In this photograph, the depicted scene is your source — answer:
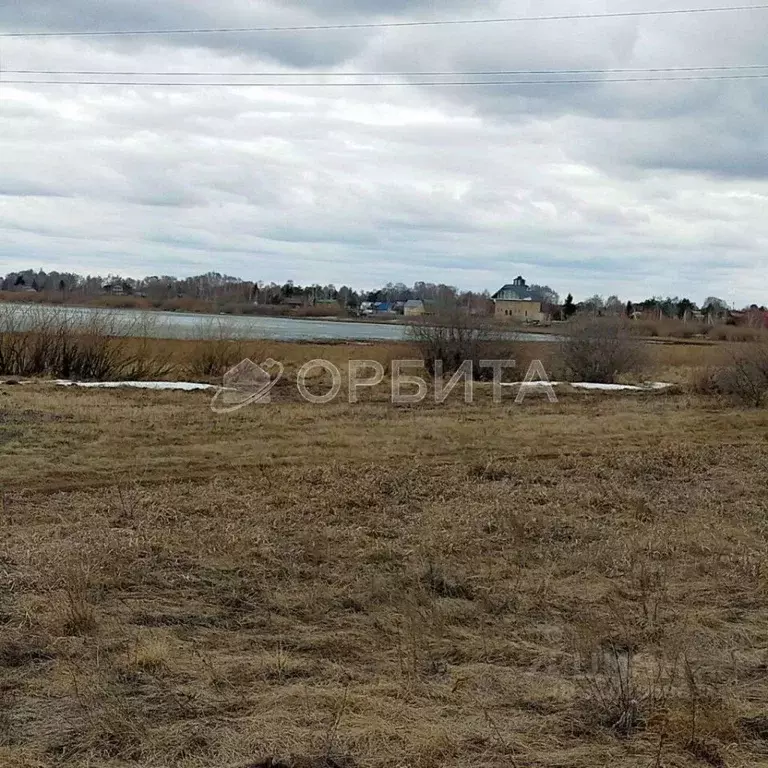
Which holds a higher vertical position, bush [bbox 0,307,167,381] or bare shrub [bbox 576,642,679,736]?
bush [bbox 0,307,167,381]

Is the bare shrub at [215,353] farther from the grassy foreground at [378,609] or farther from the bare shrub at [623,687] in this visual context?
the bare shrub at [623,687]

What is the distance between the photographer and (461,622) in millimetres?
5207

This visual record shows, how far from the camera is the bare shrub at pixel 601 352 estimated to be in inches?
1035

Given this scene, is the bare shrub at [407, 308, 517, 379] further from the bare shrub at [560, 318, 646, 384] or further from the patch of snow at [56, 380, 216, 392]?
the patch of snow at [56, 380, 216, 392]

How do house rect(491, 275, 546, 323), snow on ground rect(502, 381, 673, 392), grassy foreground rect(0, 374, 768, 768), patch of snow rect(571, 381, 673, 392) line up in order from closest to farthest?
grassy foreground rect(0, 374, 768, 768), snow on ground rect(502, 381, 673, 392), patch of snow rect(571, 381, 673, 392), house rect(491, 275, 546, 323)

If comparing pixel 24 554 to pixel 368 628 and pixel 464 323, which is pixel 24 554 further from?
pixel 464 323

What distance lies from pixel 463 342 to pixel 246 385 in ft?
24.6

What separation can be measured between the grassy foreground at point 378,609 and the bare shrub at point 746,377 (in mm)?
9596

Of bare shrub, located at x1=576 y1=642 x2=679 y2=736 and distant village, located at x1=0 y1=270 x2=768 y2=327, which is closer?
bare shrub, located at x1=576 y1=642 x2=679 y2=736

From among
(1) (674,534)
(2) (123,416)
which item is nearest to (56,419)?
(2) (123,416)
